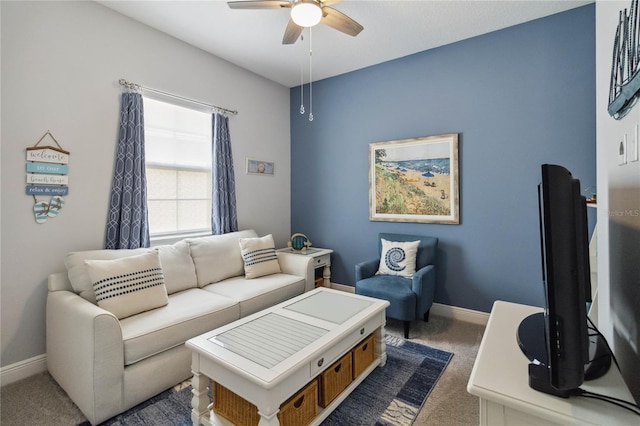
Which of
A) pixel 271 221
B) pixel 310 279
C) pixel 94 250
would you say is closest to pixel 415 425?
pixel 310 279

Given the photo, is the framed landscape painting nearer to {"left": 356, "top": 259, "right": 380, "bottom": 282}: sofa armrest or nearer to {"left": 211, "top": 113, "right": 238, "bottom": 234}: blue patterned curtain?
{"left": 356, "top": 259, "right": 380, "bottom": 282}: sofa armrest

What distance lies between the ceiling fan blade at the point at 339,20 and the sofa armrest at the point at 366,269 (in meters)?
2.09

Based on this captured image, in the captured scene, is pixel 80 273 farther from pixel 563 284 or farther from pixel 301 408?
pixel 563 284

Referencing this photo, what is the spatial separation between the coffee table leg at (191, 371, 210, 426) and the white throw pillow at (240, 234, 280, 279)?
143 centimetres

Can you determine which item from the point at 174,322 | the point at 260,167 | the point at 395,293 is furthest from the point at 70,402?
the point at 260,167

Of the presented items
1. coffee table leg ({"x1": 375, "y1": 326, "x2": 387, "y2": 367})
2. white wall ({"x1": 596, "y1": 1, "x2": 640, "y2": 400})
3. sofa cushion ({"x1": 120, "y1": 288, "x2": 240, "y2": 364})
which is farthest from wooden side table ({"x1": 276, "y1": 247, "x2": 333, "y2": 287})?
white wall ({"x1": 596, "y1": 1, "x2": 640, "y2": 400})

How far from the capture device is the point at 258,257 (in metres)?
3.12

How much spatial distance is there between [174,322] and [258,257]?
3.99 feet

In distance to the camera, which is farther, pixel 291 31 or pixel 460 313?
pixel 460 313

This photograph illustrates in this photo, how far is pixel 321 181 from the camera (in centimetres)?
405

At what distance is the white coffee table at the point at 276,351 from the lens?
136 cm

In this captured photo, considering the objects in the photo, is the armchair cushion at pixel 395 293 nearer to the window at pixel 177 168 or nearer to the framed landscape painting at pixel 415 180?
the framed landscape painting at pixel 415 180

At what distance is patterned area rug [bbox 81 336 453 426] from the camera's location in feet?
5.55

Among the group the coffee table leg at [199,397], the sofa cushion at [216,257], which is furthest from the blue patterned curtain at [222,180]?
the coffee table leg at [199,397]
